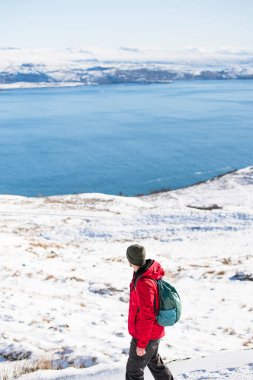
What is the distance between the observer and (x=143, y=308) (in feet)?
15.9

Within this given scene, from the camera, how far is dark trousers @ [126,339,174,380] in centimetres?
516

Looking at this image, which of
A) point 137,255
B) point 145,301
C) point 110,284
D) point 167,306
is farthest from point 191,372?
point 110,284

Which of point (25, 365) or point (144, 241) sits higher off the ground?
point (25, 365)

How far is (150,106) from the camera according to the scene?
174 meters

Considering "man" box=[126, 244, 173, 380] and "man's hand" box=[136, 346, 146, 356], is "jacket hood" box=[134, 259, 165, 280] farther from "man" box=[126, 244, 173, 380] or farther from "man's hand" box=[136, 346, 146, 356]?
"man's hand" box=[136, 346, 146, 356]

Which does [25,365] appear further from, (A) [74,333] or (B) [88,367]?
(A) [74,333]

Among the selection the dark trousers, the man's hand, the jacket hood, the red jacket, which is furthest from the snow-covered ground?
the jacket hood

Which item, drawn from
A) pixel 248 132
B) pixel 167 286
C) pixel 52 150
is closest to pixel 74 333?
pixel 167 286

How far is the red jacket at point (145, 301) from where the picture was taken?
4.82 meters

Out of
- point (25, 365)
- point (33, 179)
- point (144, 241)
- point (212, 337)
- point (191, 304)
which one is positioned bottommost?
point (33, 179)

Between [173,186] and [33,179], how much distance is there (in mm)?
29219

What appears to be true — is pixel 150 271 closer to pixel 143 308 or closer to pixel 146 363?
pixel 143 308

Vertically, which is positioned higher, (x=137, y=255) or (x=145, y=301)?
(x=137, y=255)

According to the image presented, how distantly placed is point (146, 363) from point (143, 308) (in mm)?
940
